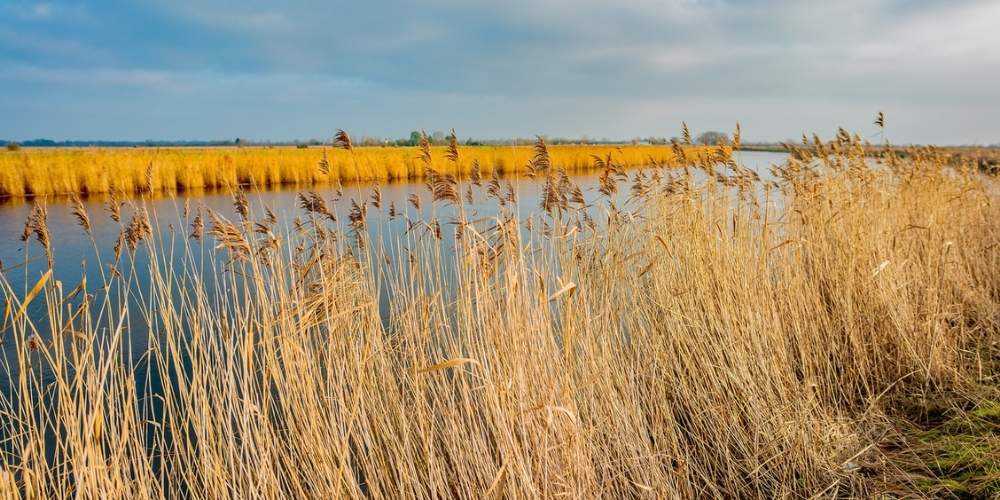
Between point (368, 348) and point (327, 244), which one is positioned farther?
point (327, 244)

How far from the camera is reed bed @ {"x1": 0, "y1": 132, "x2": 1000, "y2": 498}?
2.20 metres

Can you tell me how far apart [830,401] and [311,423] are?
11.1 feet

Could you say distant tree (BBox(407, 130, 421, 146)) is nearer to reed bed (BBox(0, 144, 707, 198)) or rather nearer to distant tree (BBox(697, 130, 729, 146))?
distant tree (BBox(697, 130, 729, 146))

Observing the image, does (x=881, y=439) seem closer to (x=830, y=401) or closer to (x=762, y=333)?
(x=830, y=401)

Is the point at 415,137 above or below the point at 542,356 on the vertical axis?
above

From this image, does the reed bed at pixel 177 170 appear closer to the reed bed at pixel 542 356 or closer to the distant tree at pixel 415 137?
the reed bed at pixel 542 356

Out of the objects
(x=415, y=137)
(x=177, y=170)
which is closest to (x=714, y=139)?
(x=415, y=137)

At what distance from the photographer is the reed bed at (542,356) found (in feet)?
7.22

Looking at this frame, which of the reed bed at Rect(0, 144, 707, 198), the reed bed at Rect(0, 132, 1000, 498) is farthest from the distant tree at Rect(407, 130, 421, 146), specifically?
the reed bed at Rect(0, 144, 707, 198)

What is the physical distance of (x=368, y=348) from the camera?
2627 millimetres

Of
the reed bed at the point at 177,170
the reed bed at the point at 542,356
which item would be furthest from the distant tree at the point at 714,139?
the reed bed at the point at 177,170

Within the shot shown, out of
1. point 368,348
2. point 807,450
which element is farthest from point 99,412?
point 807,450

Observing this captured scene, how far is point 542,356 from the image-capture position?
238 centimetres

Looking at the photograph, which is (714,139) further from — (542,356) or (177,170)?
(177,170)
